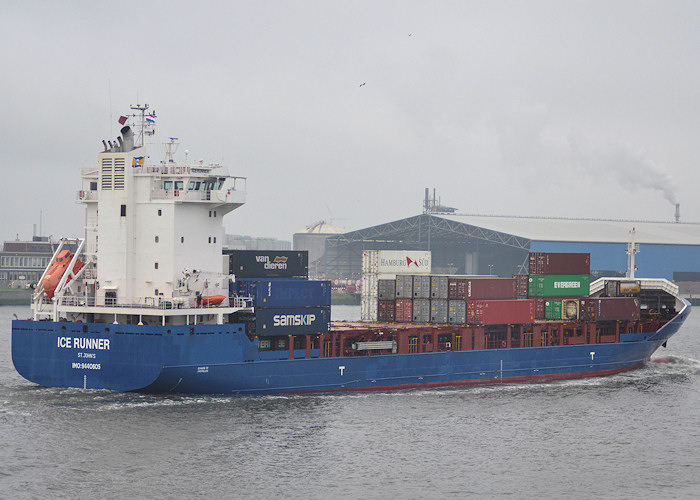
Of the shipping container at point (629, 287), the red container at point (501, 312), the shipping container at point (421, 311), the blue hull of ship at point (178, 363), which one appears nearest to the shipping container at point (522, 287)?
the red container at point (501, 312)

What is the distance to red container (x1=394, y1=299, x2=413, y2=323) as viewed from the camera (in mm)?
51647

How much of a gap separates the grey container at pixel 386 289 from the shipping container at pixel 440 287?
2.27 metres

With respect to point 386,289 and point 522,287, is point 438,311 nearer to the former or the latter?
point 386,289

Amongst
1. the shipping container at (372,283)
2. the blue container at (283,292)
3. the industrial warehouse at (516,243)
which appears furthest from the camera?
the industrial warehouse at (516,243)

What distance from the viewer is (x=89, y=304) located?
139 feet

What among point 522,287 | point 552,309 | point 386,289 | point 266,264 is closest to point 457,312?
point 386,289

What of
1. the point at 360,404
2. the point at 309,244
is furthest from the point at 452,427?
the point at 309,244

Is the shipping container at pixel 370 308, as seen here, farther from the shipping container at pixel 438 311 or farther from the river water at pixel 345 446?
the river water at pixel 345 446

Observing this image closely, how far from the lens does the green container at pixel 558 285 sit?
55.5m

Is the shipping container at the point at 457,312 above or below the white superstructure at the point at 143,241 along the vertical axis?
below

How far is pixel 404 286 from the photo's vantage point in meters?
52.1

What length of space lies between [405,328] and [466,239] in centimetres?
8298

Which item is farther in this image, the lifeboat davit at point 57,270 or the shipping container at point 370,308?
the shipping container at point 370,308

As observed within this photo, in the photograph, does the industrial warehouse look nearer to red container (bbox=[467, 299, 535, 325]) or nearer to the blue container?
red container (bbox=[467, 299, 535, 325])
